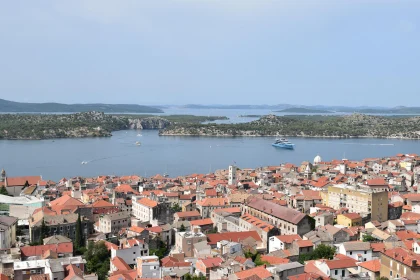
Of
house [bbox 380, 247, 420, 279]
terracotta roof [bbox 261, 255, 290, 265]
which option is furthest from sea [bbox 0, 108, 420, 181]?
house [bbox 380, 247, 420, 279]


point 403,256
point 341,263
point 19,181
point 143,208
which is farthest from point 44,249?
point 19,181

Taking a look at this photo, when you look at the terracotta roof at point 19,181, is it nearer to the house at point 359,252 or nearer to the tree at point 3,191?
the tree at point 3,191

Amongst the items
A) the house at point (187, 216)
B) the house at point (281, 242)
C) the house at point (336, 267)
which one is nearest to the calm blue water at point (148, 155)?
the house at point (187, 216)

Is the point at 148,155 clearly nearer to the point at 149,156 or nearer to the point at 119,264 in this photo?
the point at 149,156

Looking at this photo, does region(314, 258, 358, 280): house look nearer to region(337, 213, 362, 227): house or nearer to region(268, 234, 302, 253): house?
region(268, 234, 302, 253): house

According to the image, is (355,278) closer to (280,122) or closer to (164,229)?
(164,229)
